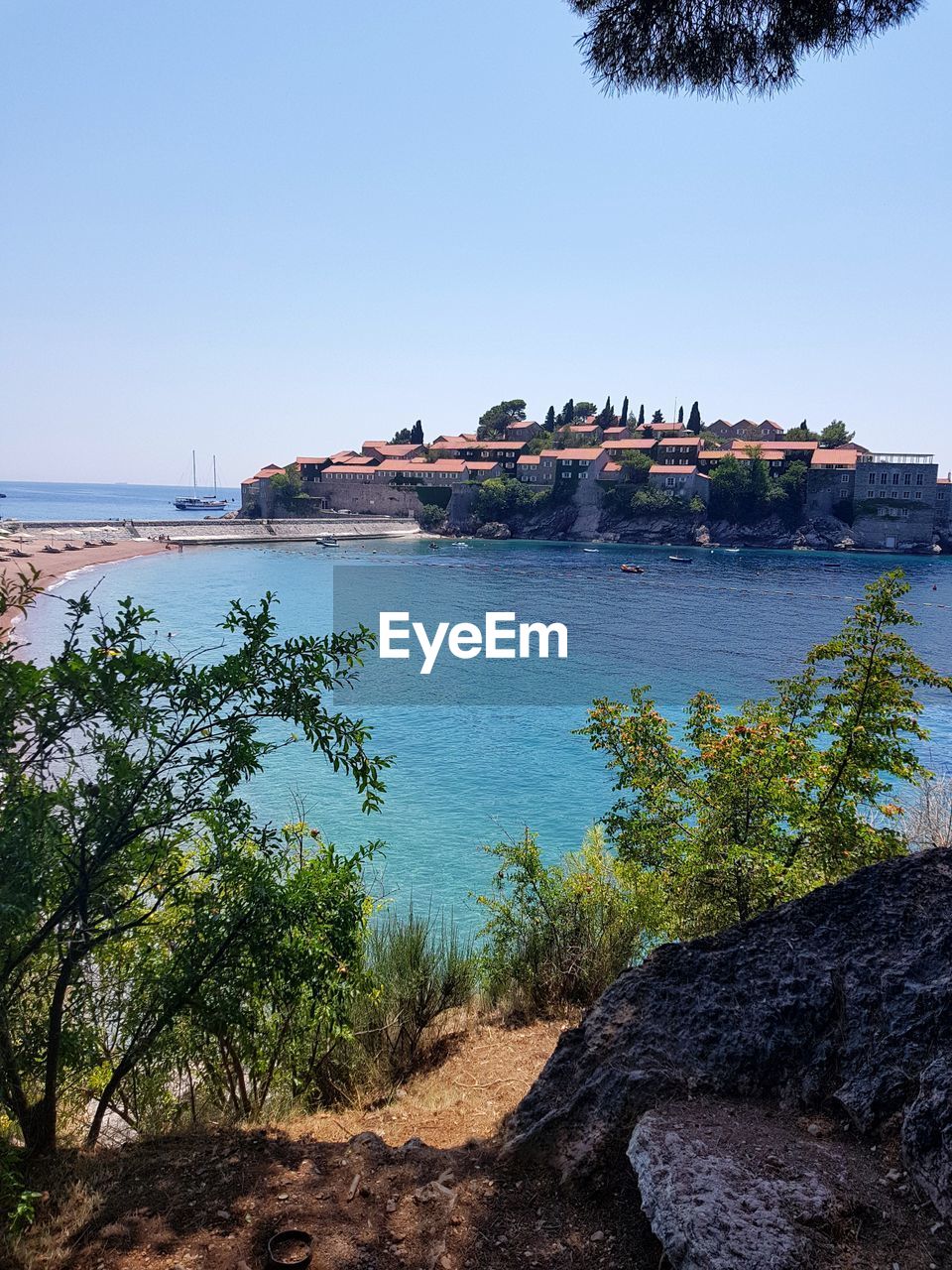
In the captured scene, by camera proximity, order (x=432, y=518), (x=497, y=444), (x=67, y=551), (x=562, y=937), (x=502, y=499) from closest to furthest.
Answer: (x=562, y=937)
(x=67, y=551)
(x=502, y=499)
(x=432, y=518)
(x=497, y=444)

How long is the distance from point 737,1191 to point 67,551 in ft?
274

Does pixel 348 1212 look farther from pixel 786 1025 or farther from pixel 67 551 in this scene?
pixel 67 551

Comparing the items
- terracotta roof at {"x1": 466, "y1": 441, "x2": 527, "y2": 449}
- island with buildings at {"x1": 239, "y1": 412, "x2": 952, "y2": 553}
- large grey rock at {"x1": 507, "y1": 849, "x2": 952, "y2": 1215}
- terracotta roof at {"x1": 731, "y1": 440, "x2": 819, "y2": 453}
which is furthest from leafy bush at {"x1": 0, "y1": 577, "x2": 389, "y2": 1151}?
terracotta roof at {"x1": 466, "y1": 441, "x2": 527, "y2": 449}

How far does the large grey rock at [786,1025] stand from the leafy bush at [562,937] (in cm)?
427

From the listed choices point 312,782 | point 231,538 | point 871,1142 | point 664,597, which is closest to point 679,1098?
point 871,1142

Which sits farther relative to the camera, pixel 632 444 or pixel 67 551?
pixel 632 444

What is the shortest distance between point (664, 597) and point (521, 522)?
5466cm

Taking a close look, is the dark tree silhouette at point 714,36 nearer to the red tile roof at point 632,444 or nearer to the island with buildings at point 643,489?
the island with buildings at point 643,489

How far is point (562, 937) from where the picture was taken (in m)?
10.7

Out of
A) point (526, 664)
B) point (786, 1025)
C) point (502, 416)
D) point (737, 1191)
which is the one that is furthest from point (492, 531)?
point (737, 1191)

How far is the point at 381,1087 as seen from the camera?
830cm

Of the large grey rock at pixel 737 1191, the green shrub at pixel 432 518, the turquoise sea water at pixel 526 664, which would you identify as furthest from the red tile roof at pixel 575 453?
the large grey rock at pixel 737 1191

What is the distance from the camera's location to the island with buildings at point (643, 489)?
106m

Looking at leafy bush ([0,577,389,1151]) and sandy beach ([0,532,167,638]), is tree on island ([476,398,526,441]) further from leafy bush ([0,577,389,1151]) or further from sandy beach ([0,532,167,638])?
leafy bush ([0,577,389,1151])
